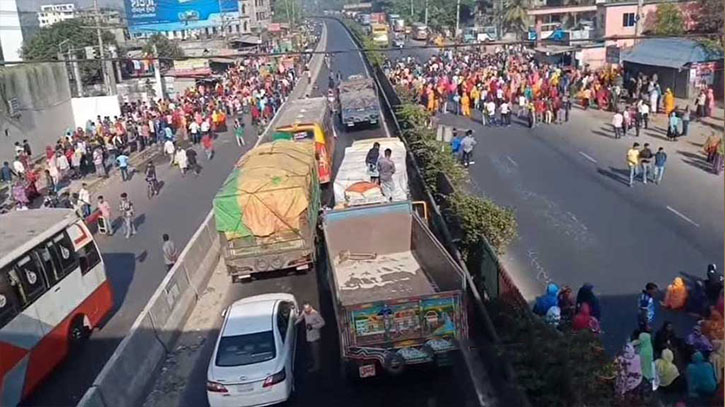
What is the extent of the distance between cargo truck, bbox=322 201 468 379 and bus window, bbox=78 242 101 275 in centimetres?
443

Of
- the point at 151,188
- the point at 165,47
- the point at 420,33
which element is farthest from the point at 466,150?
the point at 420,33

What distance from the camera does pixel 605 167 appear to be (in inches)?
922

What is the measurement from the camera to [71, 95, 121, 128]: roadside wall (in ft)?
125

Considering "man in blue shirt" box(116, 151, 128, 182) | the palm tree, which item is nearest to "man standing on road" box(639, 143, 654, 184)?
"man in blue shirt" box(116, 151, 128, 182)

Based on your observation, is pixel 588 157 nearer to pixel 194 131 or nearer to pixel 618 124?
pixel 618 124

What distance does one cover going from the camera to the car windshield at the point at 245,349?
1071 cm

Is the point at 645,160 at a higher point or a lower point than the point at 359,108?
lower

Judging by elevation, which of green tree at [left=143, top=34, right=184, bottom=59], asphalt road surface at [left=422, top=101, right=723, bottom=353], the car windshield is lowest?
asphalt road surface at [left=422, top=101, right=723, bottom=353]

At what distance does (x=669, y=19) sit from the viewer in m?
44.2

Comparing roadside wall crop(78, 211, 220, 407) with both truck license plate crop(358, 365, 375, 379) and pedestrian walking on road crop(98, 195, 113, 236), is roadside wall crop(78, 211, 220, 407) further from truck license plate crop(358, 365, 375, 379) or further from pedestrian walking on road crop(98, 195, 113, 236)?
pedestrian walking on road crop(98, 195, 113, 236)

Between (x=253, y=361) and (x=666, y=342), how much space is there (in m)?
6.22

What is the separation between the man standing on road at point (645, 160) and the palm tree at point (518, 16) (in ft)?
184

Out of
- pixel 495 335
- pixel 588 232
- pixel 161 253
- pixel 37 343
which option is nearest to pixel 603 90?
pixel 588 232

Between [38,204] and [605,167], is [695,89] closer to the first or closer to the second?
[605,167]
